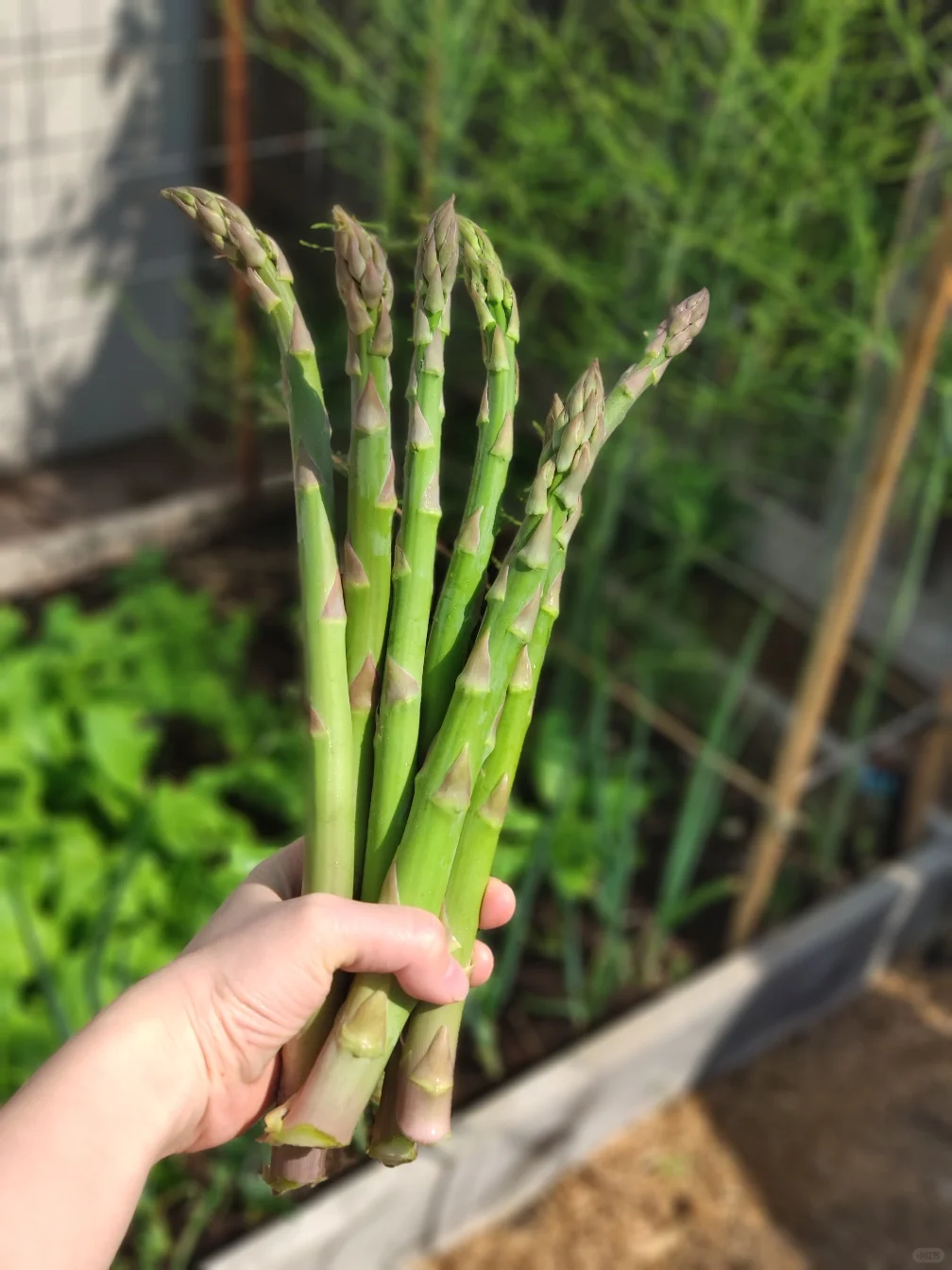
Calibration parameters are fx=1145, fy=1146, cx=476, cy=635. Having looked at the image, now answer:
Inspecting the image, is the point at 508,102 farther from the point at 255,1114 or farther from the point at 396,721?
the point at 255,1114

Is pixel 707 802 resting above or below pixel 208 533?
above

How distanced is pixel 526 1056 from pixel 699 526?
1448 mm

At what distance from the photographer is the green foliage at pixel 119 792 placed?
2.09 metres

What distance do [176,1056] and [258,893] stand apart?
0.63 feet

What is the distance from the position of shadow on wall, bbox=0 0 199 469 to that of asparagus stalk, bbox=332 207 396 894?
319cm

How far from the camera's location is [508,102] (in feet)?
10.4

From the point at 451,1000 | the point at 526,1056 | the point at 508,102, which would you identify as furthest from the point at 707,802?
the point at 508,102

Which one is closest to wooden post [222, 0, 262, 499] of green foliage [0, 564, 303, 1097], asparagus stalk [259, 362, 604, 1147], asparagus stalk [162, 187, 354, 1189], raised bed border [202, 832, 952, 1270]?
green foliage [0, 564, 303, 1097]

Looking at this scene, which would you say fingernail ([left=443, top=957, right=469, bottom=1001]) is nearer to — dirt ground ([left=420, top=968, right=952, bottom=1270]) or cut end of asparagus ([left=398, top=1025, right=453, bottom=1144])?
cut end of asparagus ([left=398, top=1025, right=453, bottom=1144])

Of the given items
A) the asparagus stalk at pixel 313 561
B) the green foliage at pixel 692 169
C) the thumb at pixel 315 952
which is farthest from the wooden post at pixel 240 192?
the thumb at pixel 315 952

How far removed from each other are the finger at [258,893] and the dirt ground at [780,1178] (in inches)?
56.2

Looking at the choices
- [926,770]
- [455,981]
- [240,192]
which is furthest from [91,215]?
[455,981]

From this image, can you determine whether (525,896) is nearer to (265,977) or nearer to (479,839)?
(479,839)

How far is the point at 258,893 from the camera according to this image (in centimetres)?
120
